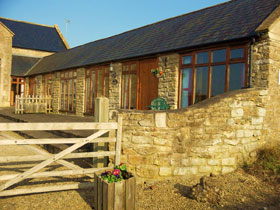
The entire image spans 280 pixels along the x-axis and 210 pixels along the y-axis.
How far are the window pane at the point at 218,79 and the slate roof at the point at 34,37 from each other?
2313cm

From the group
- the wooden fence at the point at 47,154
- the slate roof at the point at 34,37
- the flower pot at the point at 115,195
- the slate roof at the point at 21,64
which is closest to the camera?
the flower pot at the point at 115,195

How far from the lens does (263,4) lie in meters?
8.71

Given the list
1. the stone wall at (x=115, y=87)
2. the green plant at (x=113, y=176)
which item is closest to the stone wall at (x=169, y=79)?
the stone wall at (x=115, y=87)

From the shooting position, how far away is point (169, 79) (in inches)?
390

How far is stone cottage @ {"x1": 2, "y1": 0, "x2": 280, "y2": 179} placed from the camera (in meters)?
5.36

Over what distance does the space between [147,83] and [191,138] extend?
19.1 feet

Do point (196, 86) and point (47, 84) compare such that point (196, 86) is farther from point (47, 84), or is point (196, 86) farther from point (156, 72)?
point (47, 84)

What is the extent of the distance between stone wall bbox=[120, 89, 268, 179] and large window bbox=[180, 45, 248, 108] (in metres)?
1.79

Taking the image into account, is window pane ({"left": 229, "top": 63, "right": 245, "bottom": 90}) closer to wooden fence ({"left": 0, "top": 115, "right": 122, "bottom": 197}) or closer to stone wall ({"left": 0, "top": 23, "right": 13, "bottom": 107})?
wooden fence ({"left": 0, "top": 115, "right": 122, "bottom": 197})

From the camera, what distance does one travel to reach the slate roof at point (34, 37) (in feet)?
88.5

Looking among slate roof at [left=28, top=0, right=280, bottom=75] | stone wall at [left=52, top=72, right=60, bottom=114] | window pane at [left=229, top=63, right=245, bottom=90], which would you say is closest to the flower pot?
window pane at [left=229, top=63, right=245, bottom=90]

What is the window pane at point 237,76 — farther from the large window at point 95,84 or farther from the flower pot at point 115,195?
the large window at point 95,84

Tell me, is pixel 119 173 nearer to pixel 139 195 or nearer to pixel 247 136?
pixel 139 195

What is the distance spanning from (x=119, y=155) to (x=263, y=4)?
722cm
